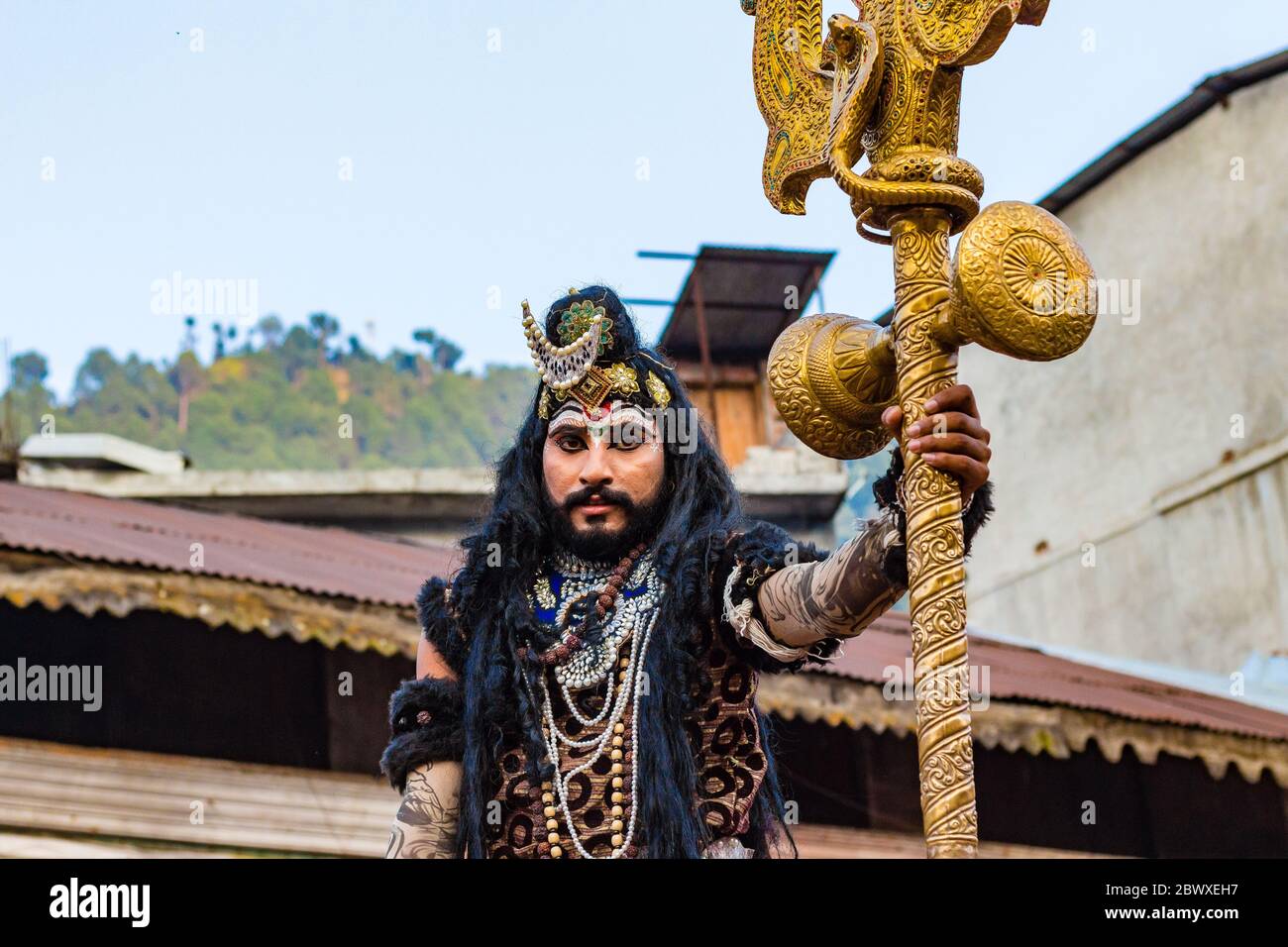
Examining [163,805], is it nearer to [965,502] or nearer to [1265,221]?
[965,502]

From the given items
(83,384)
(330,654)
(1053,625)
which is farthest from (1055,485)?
(83,384)

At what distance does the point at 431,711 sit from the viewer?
3.46m

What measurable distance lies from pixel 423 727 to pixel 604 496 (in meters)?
0.65

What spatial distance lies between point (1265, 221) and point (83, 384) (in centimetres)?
3910

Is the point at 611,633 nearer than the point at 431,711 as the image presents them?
Yes

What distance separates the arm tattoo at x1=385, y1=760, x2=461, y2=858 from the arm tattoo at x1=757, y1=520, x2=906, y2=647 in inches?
31.0

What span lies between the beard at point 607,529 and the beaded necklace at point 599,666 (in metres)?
0.03

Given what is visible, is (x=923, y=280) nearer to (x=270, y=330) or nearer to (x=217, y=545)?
(x=217, y=545)

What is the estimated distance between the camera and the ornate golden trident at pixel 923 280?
8.69ft

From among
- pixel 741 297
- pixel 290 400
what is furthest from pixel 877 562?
pixel 290 400

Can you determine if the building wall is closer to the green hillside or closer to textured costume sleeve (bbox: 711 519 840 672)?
textured costume sleeve (bbox: 711 519 840 672)

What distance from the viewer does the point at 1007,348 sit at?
2.67 metres

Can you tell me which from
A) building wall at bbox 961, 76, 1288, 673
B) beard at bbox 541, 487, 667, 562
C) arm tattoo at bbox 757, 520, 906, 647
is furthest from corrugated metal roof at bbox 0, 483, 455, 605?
building wall at bbox 961, 76, 1288, 673
